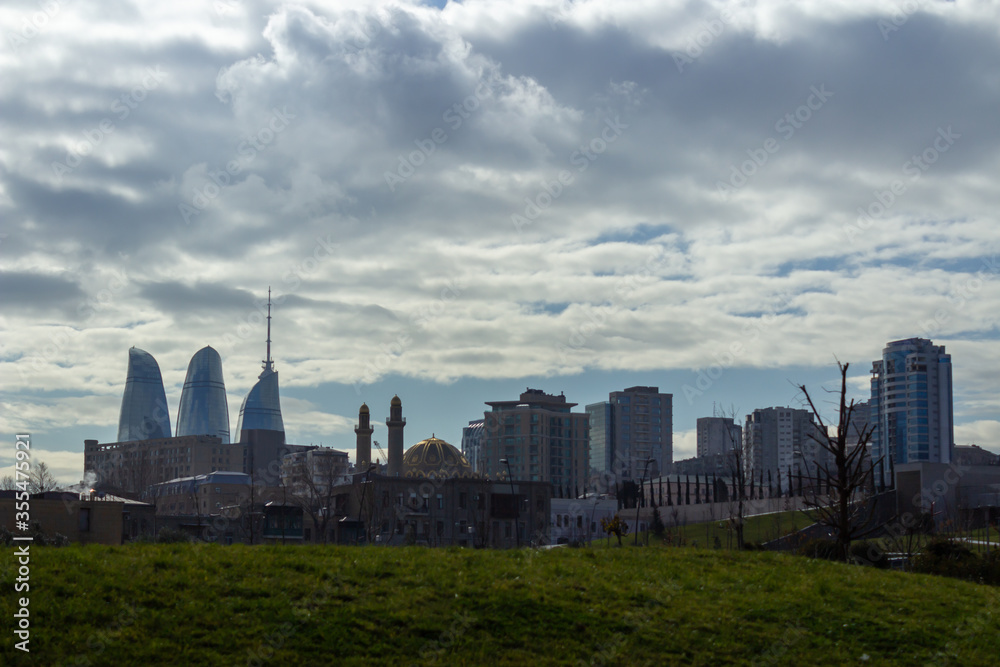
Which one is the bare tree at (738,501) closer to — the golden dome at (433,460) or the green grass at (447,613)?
the green grass at (447,613)

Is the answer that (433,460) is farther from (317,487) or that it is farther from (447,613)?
(447,613)

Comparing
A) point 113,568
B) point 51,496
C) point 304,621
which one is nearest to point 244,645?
point 304,621

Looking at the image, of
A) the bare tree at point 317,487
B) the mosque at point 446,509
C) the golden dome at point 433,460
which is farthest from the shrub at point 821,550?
the golden dome at point 433,460

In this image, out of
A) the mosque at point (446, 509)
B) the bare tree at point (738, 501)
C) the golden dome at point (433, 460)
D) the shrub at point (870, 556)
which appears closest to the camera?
the shrub at point (870, 556)

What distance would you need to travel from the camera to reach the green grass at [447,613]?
13859 mm

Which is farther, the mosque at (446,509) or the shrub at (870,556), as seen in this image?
the mosque at (446,509)

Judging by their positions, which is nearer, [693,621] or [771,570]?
[693,621]

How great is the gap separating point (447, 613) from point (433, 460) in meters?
126

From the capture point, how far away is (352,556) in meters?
18.5

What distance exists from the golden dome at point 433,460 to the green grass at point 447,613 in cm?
11916

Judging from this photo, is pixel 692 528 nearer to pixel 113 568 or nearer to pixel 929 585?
pixel 929 585

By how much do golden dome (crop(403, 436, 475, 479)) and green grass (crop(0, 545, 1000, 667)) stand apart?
119156mm

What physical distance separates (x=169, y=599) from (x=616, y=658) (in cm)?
694

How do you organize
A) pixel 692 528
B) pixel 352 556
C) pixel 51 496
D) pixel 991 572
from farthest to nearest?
pixel 692 528 < pixel 51 496 < pixel 991 572 < pixel 352 556
